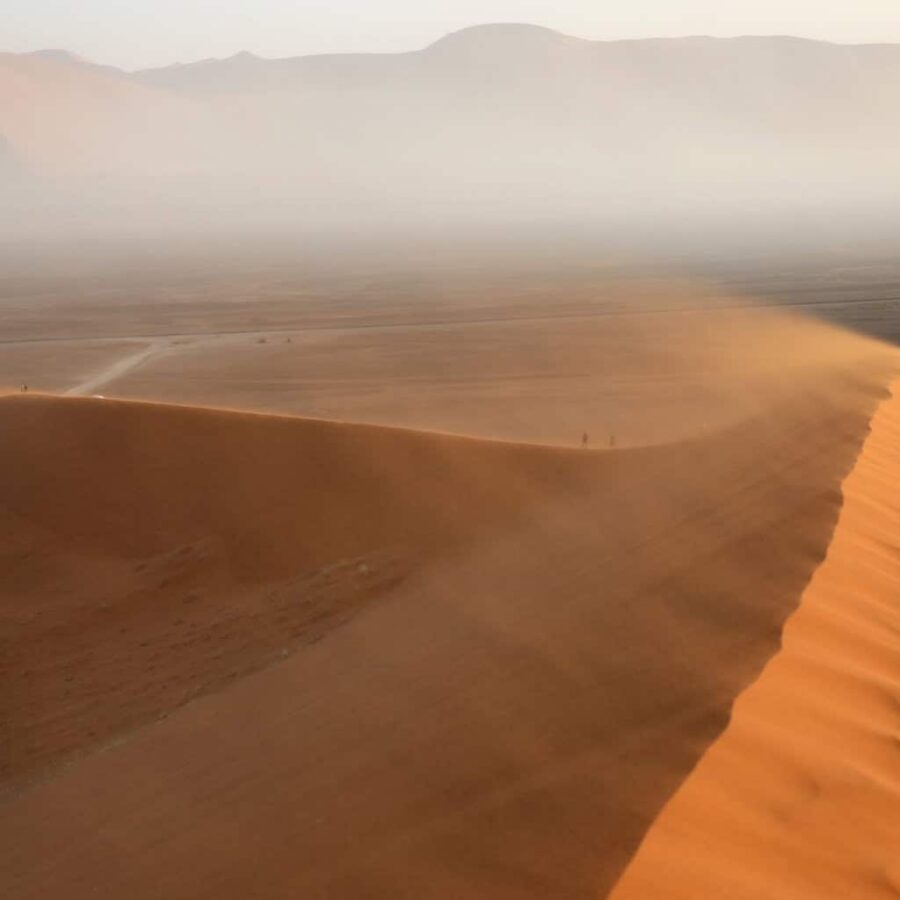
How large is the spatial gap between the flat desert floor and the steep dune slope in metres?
0.02

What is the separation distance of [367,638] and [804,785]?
3.57 meters

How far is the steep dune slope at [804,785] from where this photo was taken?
13.7 ft

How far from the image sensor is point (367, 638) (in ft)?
25.0

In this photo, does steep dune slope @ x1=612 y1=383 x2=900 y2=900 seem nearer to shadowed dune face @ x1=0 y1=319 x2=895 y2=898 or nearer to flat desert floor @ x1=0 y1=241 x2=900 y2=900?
flat desert floor @ x1=0 y1=241 x2=900 y2=900

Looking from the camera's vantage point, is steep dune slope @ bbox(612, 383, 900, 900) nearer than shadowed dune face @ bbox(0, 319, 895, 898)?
Yes

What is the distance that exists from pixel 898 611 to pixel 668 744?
278cm

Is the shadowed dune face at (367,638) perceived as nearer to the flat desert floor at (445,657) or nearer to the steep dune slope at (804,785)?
the flat desert floor at (445,657)

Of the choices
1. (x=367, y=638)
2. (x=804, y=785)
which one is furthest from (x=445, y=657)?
(x=804, y=785)

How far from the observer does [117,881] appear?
4.89 meters

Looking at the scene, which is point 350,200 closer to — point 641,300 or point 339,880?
point 641,300

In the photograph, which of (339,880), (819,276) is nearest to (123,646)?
(339,880)

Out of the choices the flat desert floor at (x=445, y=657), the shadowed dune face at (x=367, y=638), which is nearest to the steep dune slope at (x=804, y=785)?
the flat desert floor at (x=445, y=657)

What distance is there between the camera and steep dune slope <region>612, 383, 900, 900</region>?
4.18 meters

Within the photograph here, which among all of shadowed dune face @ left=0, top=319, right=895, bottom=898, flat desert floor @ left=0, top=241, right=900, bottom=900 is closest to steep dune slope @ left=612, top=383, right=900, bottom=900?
flat desert floor @ left=0, top=241, right=900, bottom=900
